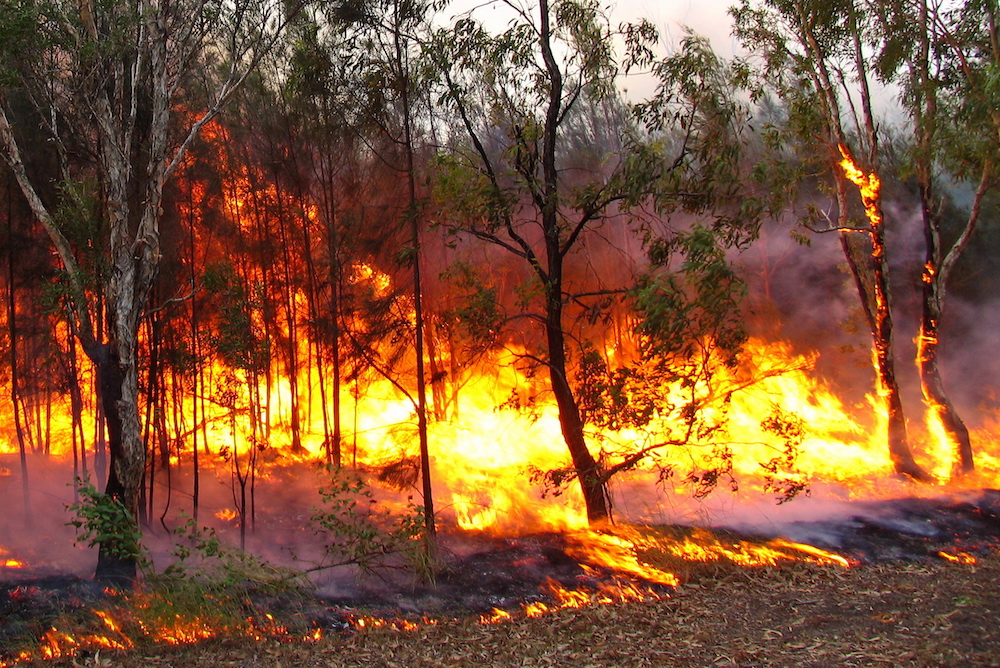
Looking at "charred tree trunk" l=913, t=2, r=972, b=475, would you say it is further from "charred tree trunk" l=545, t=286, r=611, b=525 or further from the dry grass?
"charred tree trunk" l=545, t=286, r=611, b=525

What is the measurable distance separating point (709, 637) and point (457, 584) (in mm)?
3434

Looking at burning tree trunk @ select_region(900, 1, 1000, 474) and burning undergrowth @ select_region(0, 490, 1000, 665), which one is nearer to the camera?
burning undergrowth @ select_region(0, 490, 1000, 665)

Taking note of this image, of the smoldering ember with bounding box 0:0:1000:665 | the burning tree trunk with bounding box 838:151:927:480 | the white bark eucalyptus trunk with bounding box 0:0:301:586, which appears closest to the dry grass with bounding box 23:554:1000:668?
the smoldering ember with bounding box 0:0:1000:665

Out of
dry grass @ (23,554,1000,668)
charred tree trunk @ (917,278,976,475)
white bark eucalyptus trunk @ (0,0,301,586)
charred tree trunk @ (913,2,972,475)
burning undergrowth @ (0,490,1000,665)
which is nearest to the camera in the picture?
dry grass @ (23,554,1000,668)

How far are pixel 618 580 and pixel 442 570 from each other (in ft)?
7.32

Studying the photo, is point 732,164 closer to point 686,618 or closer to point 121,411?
point 686,618

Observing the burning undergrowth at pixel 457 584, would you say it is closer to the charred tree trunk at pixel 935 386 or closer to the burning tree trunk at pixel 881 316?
the charred tree trunk at pixel 935 386

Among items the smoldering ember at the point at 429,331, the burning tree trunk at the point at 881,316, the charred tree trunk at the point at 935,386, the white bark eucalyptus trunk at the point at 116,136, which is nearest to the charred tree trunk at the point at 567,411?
the smoldering ember at the point at 429,331

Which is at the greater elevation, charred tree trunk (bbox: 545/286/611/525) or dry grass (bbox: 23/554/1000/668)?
charred tree trunk (bbox: 545/286/611/525)

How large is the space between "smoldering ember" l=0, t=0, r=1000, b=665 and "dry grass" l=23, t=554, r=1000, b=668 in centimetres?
28

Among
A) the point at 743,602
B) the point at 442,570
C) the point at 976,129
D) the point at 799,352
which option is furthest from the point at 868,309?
the point at 442,570

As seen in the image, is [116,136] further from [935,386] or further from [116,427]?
[935,386]

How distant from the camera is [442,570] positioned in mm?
9539

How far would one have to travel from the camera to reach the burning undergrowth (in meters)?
7.23
